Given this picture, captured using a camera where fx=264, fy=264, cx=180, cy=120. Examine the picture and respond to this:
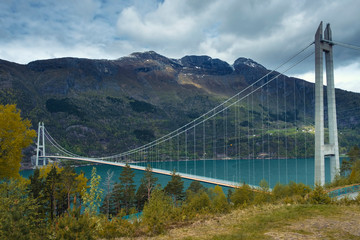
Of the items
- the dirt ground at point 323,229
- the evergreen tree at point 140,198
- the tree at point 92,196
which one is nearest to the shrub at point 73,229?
the dirt ground at point 323,229

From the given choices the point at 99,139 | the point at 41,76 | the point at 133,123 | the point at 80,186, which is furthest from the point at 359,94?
the point at 41,76

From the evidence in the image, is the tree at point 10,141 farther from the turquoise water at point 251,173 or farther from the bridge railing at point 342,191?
the turquoise water at point 251,173

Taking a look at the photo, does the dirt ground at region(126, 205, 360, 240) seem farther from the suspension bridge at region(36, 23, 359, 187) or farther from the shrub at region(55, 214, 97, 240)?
the suspension bridge at region(36, 23, 359, 187)

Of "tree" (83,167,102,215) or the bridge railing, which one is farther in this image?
the bridge railing

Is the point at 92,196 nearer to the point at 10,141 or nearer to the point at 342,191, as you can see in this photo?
the point at 10,141

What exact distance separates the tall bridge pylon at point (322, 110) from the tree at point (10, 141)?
1603 cm

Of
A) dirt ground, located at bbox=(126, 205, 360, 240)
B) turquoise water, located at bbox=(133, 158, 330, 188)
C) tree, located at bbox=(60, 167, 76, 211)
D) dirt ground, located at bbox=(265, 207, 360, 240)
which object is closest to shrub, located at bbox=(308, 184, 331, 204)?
dirt ground, located at bbox=(126, 205, 360, 240)

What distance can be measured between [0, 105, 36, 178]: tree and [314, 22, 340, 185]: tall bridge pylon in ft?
52.6

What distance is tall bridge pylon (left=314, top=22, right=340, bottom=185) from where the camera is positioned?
53.5 feet

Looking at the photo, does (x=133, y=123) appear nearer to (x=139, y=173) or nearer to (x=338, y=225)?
(x=139, y=173)

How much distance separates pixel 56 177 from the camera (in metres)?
21.2

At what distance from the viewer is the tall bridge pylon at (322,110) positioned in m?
16.3

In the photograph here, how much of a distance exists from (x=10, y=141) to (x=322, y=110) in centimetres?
1678

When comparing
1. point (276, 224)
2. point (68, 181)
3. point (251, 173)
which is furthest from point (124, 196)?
point (251, 173)
